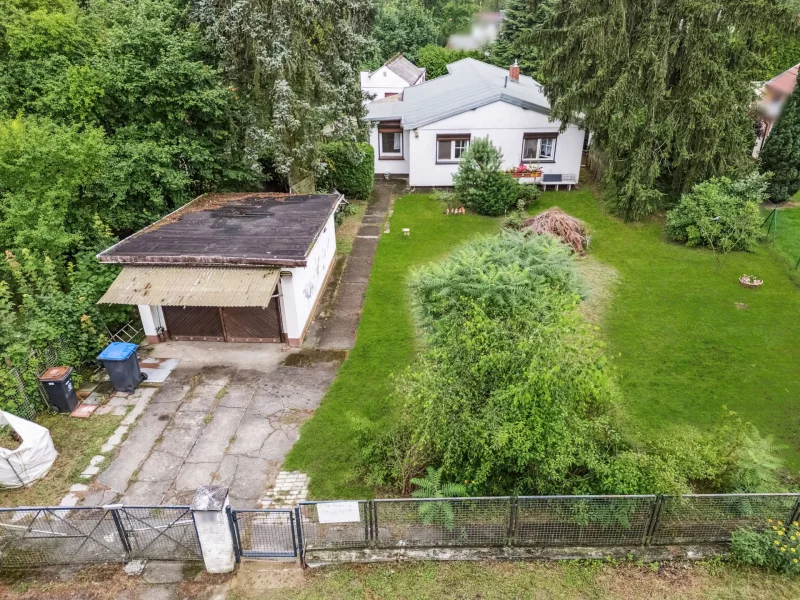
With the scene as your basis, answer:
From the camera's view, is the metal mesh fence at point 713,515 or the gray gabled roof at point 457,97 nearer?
the metal mesh fence at point 713,515

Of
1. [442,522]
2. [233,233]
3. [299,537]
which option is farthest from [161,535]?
[233,233]

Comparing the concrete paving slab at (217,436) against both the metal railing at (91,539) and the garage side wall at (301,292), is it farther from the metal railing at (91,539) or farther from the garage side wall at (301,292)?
the garage side wall at (301,292)

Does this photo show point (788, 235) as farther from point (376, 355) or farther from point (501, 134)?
point (376, 355)

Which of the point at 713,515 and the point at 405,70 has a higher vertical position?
the point at 405,70

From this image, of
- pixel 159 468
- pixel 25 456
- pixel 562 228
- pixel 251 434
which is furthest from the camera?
pixel 562 228

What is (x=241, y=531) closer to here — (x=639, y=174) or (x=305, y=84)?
(x=305, y=84)

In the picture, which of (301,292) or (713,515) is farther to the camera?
(301,292)

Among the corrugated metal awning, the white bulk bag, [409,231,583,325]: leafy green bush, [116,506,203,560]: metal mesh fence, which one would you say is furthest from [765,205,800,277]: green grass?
the white bulk bag

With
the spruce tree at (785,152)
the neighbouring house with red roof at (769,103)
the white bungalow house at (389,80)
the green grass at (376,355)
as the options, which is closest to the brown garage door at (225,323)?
the green grass at (376,355)

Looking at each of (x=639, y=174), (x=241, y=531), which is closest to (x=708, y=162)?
(x=639, y=174)
